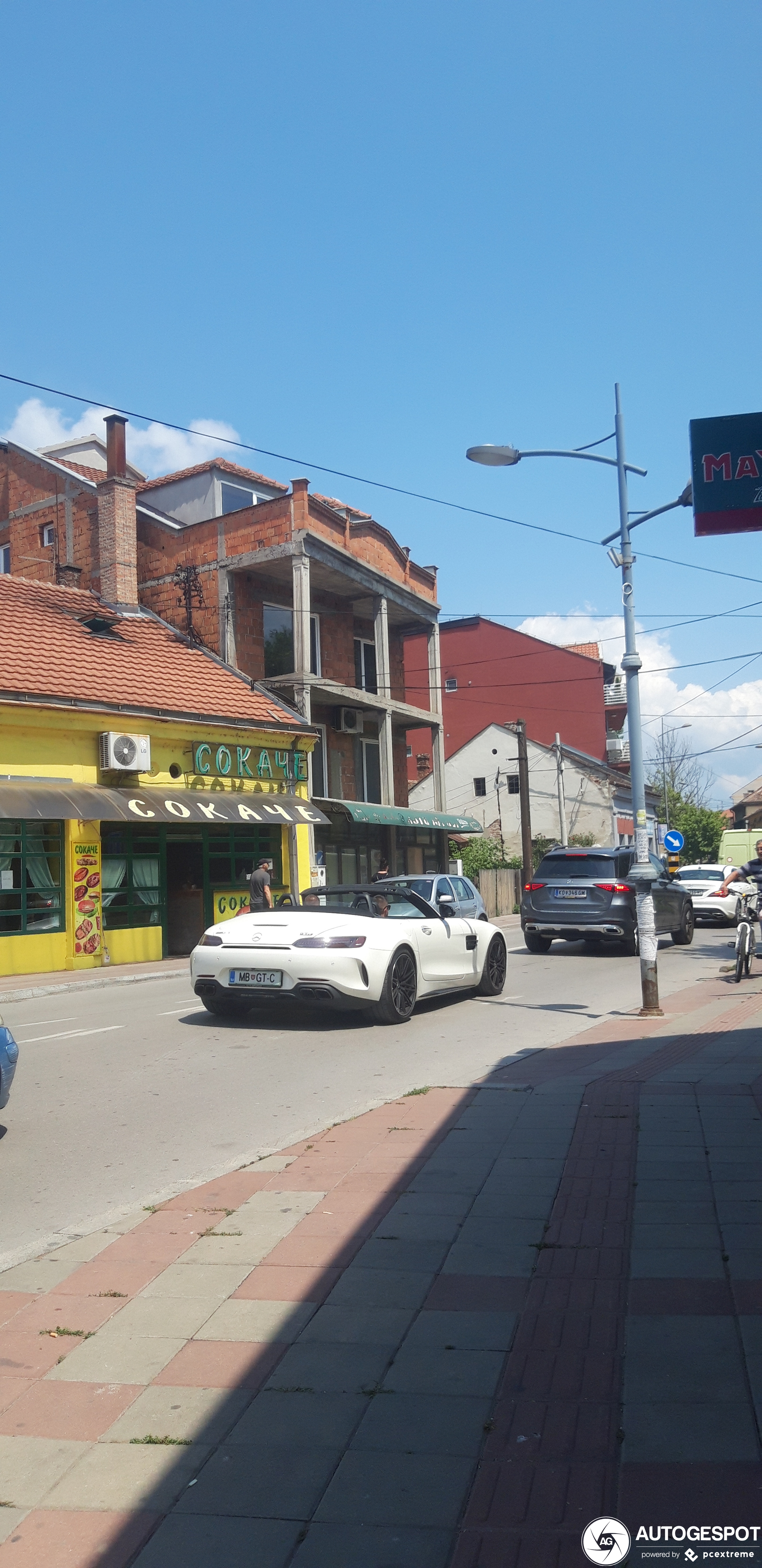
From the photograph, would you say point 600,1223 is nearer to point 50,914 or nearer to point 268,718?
point 50,914

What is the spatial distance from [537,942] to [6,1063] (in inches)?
567

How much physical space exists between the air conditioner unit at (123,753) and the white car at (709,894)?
13.1 metres

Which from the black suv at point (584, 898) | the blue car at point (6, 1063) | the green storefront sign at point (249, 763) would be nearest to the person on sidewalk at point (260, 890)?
the green storefront sign at point (249, 763)

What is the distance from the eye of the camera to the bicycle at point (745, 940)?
14.5 m

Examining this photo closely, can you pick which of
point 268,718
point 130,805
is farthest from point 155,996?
point 268,718

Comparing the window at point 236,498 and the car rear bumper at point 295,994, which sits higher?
the window at point 236,498

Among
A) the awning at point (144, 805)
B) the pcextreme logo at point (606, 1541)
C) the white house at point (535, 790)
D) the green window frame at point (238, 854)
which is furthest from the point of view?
the white house at point (535, 790)

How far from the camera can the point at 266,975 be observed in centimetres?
1048

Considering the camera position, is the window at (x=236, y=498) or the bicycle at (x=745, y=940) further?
the window at (x=236, y=498)

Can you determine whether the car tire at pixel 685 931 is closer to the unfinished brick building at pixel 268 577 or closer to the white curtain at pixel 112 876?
the unfinished brick building at pixel 268 577

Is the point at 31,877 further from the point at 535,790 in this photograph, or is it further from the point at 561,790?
the point at 535,790

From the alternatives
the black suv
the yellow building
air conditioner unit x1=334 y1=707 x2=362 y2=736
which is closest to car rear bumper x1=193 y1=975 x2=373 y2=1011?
the yellow building

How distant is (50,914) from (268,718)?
7433mm

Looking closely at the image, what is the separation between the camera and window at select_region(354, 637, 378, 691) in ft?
112
